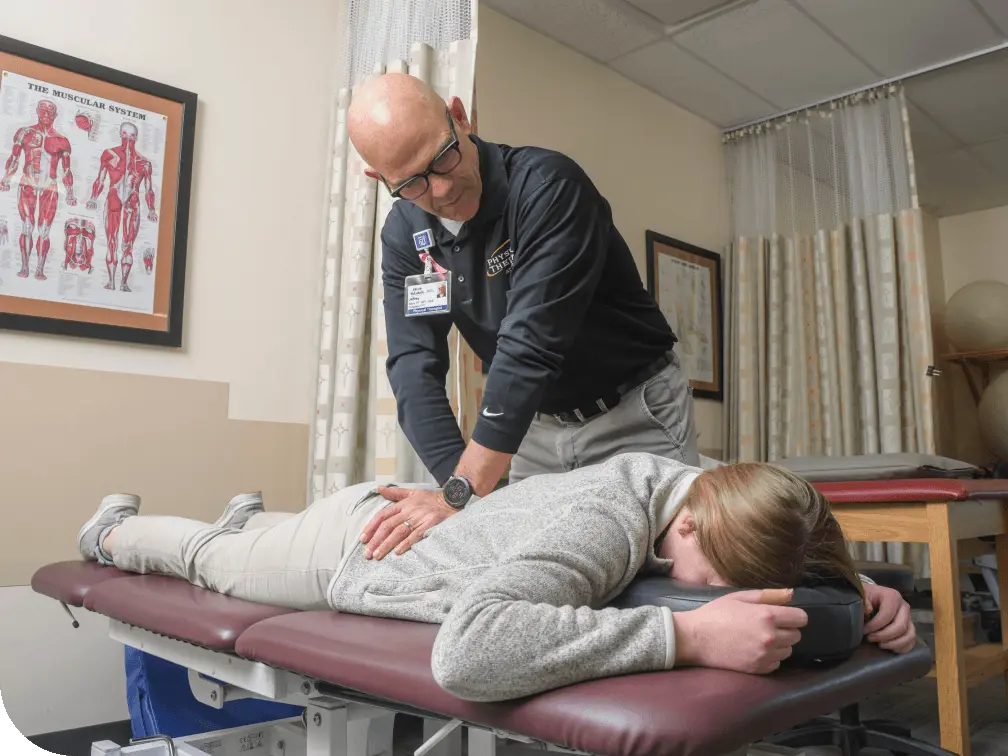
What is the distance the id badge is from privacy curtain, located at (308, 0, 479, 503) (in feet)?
1.98

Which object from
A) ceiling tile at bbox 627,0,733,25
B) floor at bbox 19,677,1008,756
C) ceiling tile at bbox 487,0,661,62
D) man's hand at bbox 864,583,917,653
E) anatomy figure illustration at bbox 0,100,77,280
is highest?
ceiling tile at bbox 487,0,661,62

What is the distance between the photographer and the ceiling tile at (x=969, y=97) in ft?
11.4

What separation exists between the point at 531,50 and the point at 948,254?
147 inches

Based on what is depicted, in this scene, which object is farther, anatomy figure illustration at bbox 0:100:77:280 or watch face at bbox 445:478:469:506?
anatomy figure illustration at bbox 0:100:77:280

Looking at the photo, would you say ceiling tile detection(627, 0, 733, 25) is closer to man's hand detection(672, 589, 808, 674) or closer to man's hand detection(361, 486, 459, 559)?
man's hand detection(361, 486, 459, 559)

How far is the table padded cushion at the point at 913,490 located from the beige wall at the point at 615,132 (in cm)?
186

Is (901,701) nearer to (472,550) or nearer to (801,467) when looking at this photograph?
(801,467)

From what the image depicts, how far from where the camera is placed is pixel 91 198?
2.12 metres

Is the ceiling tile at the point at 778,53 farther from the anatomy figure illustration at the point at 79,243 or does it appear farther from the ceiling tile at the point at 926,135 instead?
the anatomy figure illustration at the point at 79,243

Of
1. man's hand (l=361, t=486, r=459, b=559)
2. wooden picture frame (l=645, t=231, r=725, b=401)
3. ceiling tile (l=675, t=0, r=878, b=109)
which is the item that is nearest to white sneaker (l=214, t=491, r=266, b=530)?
man's hand (l=361, t=486, r=459, b=559)

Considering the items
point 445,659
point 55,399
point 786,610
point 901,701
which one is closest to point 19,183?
point 55,399

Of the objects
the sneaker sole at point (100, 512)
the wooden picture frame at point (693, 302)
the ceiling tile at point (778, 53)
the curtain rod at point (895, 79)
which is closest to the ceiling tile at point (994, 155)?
the curtain rod at point (895, 79)

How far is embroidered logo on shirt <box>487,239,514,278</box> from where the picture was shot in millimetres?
1553

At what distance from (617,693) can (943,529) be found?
121 cm
